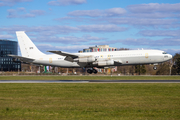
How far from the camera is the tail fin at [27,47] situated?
61678mm

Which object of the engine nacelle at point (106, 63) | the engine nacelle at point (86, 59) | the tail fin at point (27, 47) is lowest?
the engine nacelle at point (106, 63)

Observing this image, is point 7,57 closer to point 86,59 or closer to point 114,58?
point 86,59

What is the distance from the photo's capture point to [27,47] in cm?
6241

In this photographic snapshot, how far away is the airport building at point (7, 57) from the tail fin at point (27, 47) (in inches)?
3632

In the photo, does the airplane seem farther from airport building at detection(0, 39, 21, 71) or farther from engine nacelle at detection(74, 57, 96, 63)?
airport building at detection(0, 39, 21, 71)

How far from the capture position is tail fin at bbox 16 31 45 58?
6168 centimetres

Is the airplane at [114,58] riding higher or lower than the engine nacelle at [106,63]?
higher

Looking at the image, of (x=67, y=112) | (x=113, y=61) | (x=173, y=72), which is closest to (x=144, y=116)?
(x=67, y=112)

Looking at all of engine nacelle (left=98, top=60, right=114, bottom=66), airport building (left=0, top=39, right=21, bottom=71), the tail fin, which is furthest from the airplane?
airport building (left=0, top=39, right=21, bottom=71)

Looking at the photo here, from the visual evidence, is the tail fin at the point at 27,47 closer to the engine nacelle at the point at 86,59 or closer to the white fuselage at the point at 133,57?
the white fuselage at the point at 133,57

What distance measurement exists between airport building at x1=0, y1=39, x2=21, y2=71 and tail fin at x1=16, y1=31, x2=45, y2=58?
9225 cm

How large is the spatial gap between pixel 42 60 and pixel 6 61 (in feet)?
328

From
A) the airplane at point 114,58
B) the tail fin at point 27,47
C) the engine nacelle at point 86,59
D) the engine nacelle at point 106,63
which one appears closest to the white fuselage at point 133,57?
the airplane at point 114,58

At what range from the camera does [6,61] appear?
501 ft
